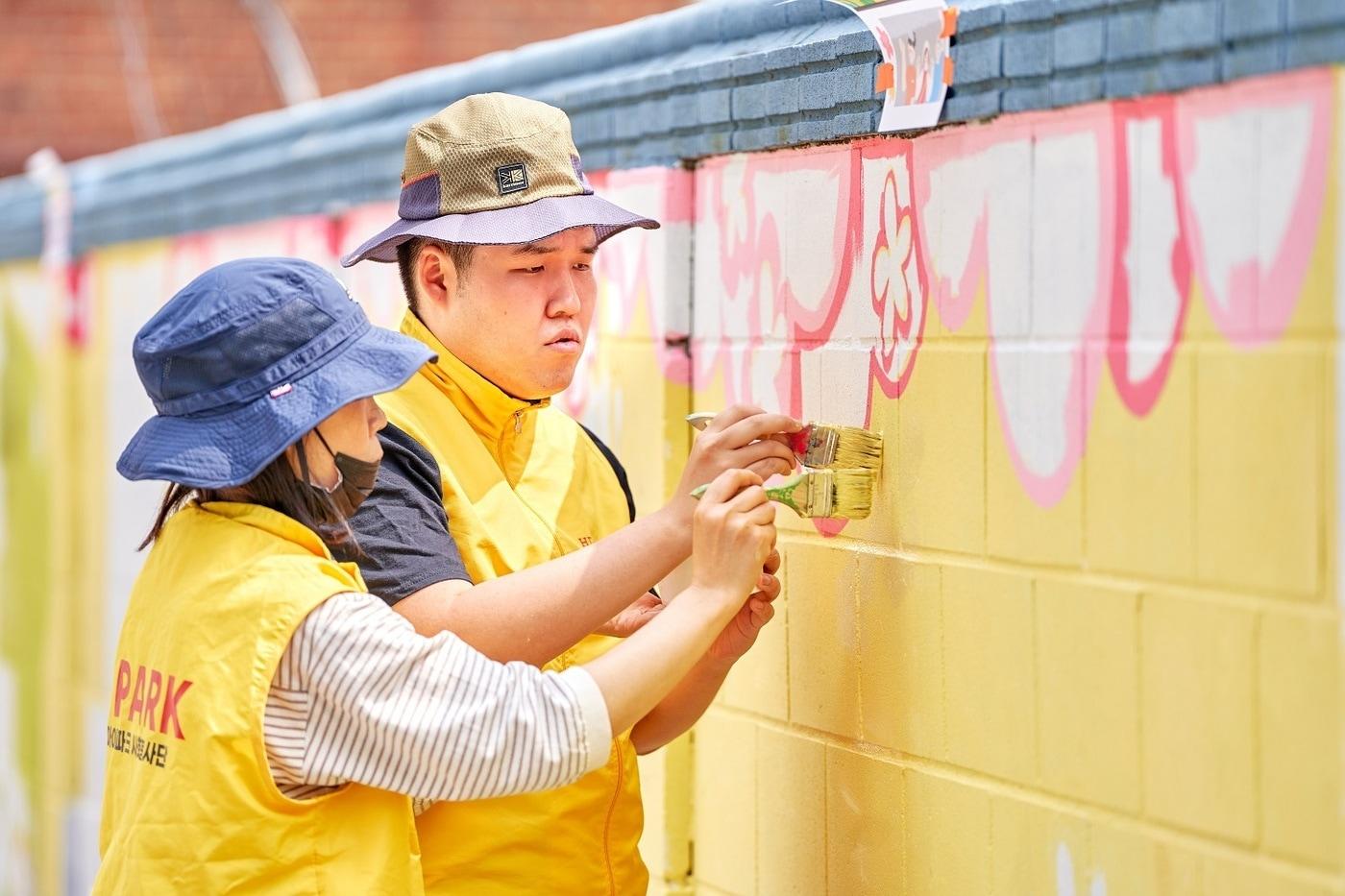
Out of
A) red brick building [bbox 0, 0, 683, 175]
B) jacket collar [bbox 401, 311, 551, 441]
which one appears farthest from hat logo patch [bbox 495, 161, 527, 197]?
red brick building [bbox 0, 0, 683, 175]

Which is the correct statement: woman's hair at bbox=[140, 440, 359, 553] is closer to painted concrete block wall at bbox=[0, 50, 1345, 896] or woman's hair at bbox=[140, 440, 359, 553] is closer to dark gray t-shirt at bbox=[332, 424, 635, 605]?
dark gray t-shirt at bbox=[332, 424, 635, 605]

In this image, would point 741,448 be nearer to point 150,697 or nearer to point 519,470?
point 519,470

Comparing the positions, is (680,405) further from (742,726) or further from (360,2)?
(360,2)

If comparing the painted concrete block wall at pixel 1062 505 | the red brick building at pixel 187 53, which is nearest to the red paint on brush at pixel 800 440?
the painted concrete block wall at pixel 1062 505

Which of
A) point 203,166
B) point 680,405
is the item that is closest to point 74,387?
point 203,166

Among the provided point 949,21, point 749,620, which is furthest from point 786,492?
point 949,21

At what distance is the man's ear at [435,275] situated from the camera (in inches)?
117

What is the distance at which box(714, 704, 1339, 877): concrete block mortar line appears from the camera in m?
2.22

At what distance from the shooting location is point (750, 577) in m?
2.60

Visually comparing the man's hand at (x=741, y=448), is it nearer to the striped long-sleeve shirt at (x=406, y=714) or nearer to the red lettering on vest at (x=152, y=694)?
the striped long-sleeve shirt at (x=406, y=714)

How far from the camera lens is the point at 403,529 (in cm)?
265

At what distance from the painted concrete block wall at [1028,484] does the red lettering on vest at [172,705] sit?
3.67ft

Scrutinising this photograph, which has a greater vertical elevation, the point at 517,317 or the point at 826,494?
the point at 517,317

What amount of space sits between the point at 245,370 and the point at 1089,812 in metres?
1.30
